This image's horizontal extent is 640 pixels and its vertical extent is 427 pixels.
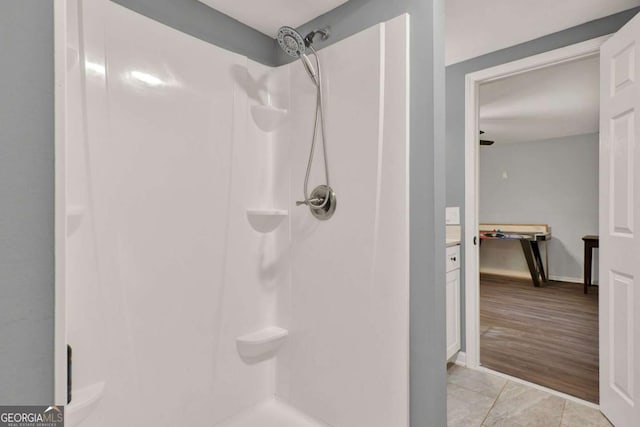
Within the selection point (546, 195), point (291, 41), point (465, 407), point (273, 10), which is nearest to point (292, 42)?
point (291, 41)

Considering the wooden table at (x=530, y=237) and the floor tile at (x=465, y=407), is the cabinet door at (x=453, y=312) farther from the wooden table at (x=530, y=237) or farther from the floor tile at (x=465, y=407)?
the wooden table at (x=530, y=237)

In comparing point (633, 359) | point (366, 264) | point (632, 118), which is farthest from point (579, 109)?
point (366, 264)

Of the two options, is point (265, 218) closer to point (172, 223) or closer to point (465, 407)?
point (172, 223)

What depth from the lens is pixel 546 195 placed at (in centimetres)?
568

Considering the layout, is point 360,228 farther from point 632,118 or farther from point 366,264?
point 632,118

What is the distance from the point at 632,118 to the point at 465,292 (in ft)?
4.77

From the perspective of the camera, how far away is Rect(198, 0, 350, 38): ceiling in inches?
66.8

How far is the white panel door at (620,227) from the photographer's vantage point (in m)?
1.60

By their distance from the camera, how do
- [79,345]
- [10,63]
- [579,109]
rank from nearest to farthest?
[10,63] → [79,345] → [579,109]

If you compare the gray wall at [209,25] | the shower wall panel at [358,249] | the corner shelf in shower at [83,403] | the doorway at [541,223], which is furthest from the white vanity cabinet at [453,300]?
the corner shelf in shower at [83,403]

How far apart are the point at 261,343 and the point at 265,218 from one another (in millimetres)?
729

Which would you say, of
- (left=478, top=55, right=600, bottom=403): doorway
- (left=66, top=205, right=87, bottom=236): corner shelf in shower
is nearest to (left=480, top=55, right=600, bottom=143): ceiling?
(left=478, top=55, right=600, bottom=403): doorway

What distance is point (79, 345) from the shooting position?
127 centimetres

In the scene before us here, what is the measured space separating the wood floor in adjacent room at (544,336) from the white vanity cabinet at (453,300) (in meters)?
0.37
